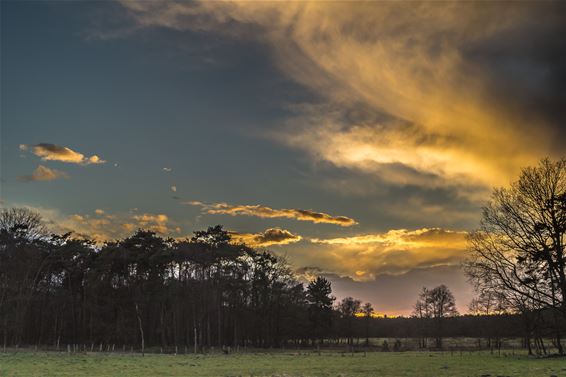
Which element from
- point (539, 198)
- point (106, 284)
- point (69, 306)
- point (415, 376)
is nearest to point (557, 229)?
point (539, 198)

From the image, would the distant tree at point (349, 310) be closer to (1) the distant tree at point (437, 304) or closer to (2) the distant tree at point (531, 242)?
(1) the distant tree at point (437, 304)

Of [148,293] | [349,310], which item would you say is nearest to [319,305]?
[349,310]

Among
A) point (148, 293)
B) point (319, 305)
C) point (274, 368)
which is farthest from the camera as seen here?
point (319, 305)

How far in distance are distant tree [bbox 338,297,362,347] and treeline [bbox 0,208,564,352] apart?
20654 mm

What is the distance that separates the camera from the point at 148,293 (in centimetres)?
8075

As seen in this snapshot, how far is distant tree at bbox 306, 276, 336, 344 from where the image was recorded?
335 ft

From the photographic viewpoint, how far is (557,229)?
41875 mm

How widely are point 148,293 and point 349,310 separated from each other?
62.6 m

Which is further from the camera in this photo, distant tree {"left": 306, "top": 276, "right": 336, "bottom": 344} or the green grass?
distant tree {"left": 306, "top": 276, "right": 336, "bottom": 344}

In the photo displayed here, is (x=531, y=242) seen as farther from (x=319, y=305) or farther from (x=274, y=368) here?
(x=319, y=305)

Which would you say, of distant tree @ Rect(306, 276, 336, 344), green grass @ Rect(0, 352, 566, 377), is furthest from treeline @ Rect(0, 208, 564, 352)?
green grass @ Rect(0, 352, 566, 377)

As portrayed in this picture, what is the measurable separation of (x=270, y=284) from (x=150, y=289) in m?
25.5

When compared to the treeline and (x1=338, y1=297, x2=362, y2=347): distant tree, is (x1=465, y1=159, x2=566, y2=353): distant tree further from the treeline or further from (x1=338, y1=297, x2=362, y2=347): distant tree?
(x1=338, y1=297, x2=362, y2=347): distant tree

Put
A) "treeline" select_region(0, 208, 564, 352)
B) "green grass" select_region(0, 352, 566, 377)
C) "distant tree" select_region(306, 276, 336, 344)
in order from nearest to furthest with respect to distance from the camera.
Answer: "green grass" select_region(0, 352, 566, 377) < "treeline" select_region(0, 208, 564, 352) < "distant tree" select_region(306, 276, 336, 344)
